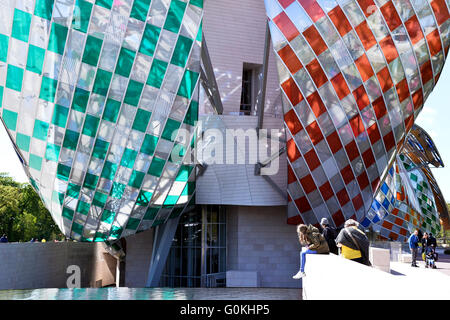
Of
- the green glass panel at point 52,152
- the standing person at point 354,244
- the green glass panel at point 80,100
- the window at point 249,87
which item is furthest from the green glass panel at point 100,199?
the standing person at point 354,244

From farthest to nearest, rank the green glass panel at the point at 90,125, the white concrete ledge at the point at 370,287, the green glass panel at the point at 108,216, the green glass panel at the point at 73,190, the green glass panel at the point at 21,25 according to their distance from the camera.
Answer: the green glass panel at the point at 108,216, the green glass panel at the point at 73,190, the green glass panel at the point at 90,125, the green glass panel at the point at 21,25, the white concrete ledge at the point at 370,287

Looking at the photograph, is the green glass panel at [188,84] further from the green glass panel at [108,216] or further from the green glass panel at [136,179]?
the green glass panel at [108,216]

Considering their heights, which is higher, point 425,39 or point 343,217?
point 425,39

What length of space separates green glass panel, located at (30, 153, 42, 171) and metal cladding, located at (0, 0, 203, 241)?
1.7 inches

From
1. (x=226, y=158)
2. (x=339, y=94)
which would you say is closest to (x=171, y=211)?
(x=226, y=158)

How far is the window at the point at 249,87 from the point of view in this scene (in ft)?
91.1

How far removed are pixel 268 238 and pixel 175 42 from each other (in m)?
10.6

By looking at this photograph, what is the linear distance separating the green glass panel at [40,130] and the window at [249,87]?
12146 mm

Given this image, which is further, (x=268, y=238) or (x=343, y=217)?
(x=268, y=238)

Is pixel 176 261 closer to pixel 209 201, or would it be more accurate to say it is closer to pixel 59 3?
pixel 209 201

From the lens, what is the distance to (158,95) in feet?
59.6
